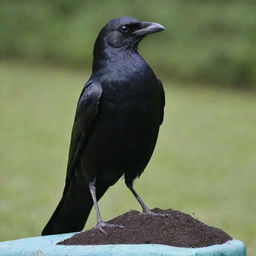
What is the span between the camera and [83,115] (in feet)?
13.7

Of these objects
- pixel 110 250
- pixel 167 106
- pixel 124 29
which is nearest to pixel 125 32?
pixel 124 29

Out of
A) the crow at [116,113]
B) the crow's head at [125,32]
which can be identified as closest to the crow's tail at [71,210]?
the crow at [116,113]

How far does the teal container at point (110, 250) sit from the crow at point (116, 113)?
31 centimetres

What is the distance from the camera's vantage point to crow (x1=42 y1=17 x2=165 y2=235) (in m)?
4.02

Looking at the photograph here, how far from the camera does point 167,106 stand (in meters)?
13.8

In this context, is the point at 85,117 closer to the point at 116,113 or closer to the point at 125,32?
the point at 116,113

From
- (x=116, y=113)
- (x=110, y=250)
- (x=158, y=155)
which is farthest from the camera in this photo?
(x=158, y=155)

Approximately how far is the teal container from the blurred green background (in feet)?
9.17

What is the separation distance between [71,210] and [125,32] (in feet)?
3.58

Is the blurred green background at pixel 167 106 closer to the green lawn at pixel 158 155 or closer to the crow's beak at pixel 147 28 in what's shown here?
the green lawn at pixel 158 155

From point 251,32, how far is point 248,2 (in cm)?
150

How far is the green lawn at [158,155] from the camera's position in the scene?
304 inches

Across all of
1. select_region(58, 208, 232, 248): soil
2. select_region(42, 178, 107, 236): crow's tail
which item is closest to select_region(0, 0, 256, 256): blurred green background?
select_region(42, 178, 107, 236): crow's tail

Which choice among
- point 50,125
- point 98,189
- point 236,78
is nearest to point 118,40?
point 98,189
